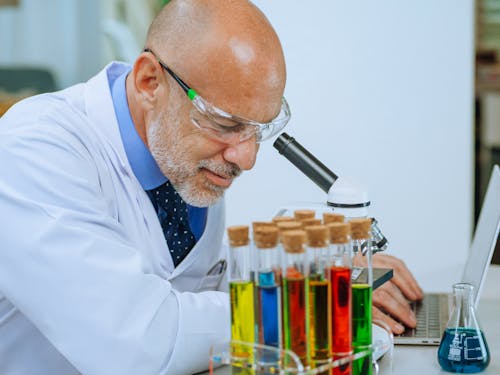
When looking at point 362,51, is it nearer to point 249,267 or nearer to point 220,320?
point 220,320

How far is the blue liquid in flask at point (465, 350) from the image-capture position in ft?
→ 4.47

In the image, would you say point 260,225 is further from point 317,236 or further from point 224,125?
point 224,125

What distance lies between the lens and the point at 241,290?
108cm

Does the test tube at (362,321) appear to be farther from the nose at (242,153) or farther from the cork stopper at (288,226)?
the nose at (242,153)

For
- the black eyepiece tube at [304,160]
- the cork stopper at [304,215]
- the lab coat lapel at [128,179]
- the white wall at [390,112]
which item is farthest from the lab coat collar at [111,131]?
the white wall at [390,112]

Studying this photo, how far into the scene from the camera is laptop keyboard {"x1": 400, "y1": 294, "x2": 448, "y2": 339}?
5.17ft

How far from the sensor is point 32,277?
4.33ft

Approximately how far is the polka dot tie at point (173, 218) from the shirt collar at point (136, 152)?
3 centimetres

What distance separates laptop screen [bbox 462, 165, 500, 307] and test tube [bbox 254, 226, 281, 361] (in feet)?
2.05

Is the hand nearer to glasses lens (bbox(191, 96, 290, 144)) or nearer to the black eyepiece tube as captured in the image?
the black eyepiece tube

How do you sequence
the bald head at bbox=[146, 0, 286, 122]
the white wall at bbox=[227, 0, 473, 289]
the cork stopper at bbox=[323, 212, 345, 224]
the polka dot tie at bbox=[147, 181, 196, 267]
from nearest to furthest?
1. the cork stopper at bbox=[323, 212, 345, 224]
2. the bald head at bbox=[146, 0, 286, 122]
3. the polka dot tie at bbox=[147, 181, 196, 267]
4. the white wall at bbox=[227, 0, 473, 289]

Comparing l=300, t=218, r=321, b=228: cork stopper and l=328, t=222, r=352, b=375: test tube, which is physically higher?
l=300, t=218, r=321, b=228: cork stopper

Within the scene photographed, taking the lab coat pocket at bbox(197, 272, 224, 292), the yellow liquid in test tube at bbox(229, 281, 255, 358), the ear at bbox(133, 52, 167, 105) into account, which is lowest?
the lab coat pocket at bbox(197, 272, 224, 292)

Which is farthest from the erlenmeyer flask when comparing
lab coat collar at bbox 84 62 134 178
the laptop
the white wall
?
the white wall
